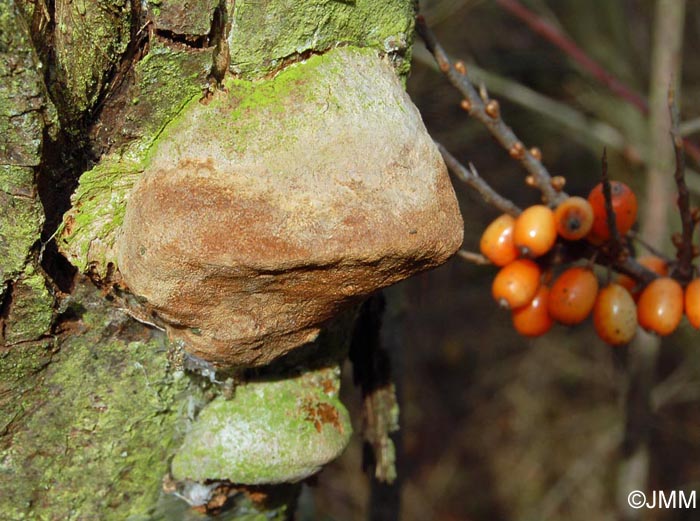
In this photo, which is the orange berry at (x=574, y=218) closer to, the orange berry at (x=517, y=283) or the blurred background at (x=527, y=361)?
the orange berry at (x=517, y=283)

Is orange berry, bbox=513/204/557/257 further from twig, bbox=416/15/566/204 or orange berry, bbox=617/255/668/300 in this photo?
orange berry, bbox=617/255/668/300

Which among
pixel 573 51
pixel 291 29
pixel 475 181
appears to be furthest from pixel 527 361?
pixel 291 29

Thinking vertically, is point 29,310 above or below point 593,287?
above

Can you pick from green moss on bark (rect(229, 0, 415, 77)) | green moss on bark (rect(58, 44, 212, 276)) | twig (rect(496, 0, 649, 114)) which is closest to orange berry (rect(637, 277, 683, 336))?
green moss on bark (rect(229, 0, 415, 77))

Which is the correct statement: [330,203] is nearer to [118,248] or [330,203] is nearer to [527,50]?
[118,248]

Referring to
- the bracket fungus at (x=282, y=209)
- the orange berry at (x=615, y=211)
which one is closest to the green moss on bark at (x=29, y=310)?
the bracket fungus at (x=282, y=209)

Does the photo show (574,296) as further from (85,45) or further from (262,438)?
(85,45)
